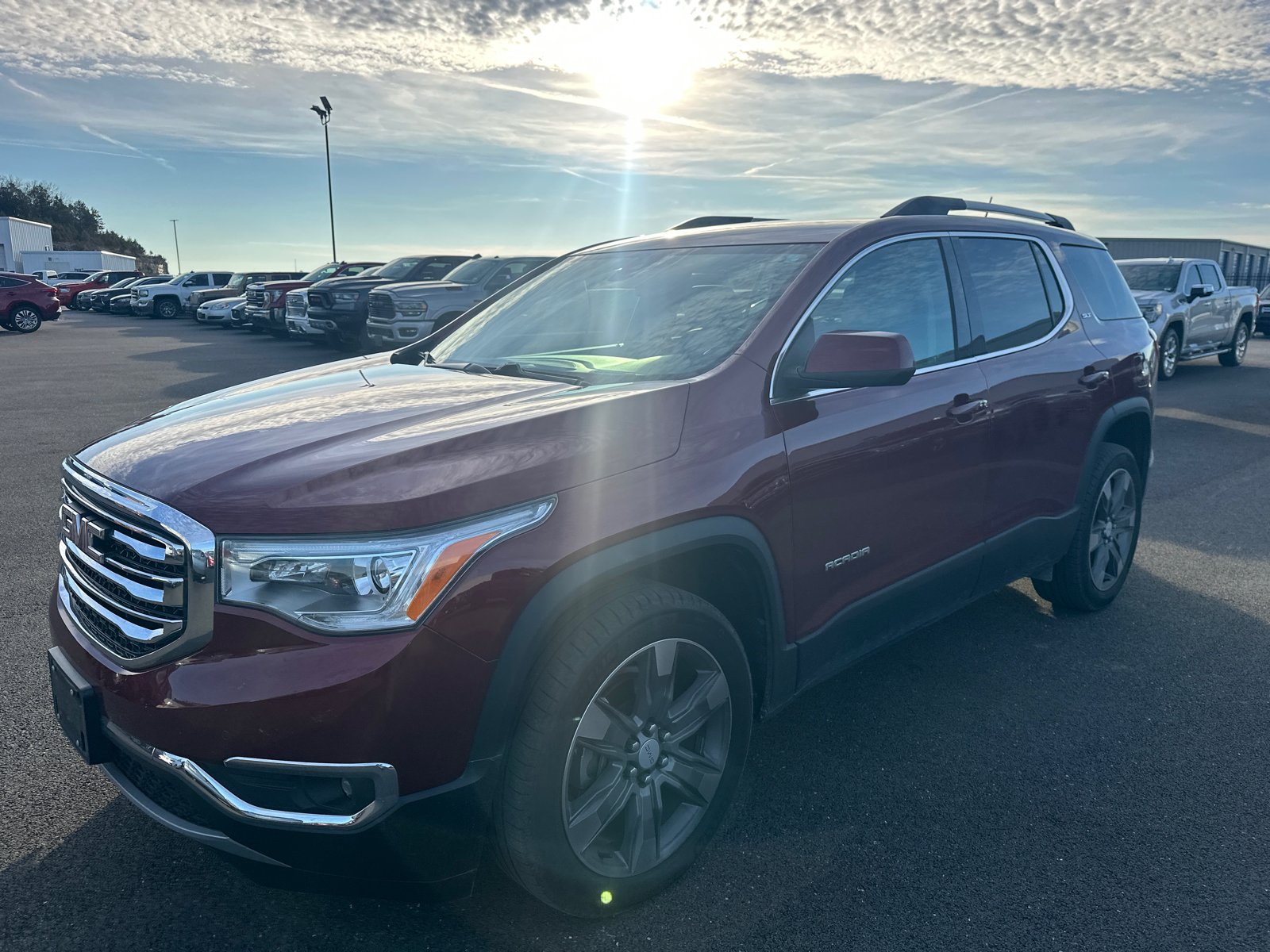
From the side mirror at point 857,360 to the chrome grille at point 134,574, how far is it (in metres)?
1.72

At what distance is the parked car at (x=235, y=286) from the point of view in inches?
1305

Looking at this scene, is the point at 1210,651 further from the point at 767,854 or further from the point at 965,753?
the point at 767,854

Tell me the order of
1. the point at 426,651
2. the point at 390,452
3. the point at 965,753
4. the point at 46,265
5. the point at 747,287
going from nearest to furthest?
1. the point at 426,651
2. the point at 390,452
3. the point at 747,287
4. the point at 965,753
5. the point at 46,265

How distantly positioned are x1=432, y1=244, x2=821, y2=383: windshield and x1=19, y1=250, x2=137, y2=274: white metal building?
236 feet

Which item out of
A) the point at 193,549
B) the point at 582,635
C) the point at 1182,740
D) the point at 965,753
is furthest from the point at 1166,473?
the point at 193,549

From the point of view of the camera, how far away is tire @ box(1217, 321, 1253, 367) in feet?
57.0

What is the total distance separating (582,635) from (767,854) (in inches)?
42.0

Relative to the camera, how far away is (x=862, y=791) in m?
3.13

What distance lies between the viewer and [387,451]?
2262 millimetres

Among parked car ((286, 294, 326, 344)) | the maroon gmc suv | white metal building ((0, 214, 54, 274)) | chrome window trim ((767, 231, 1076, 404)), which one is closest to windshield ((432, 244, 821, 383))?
the maroon gmc suv

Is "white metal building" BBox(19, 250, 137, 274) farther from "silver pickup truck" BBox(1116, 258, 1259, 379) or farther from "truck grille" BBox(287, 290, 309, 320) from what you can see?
"silver pickup truck" BBox(1116, 258, 1259, 379)

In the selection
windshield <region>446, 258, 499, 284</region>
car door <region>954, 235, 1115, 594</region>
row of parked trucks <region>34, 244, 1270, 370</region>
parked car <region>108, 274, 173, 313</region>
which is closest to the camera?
car door <region>954, 235, 1115, 594</region>

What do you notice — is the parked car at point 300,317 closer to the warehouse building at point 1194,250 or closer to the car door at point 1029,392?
the car door at point 1029,392

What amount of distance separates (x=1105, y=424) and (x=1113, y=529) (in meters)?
0.61
